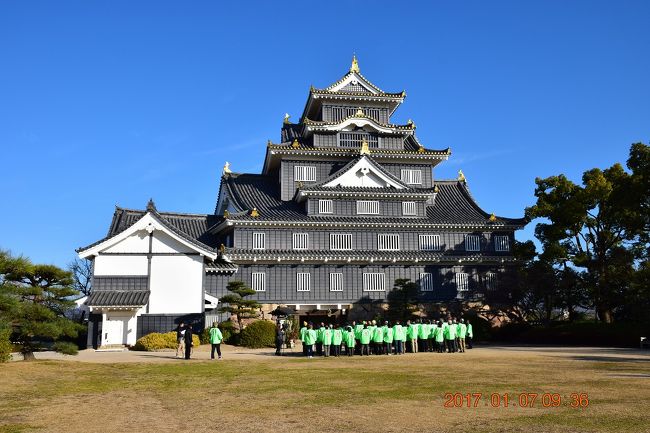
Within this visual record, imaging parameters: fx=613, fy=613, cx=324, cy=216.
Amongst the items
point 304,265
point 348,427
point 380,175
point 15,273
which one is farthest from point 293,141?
point 348,427

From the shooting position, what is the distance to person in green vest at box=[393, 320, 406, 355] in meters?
28.0

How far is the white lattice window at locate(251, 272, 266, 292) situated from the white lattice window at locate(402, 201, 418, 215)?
457 inches

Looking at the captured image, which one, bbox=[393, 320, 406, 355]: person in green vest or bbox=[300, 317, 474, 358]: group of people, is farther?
bbox=[393, 320, 406, 355]: person in green vest

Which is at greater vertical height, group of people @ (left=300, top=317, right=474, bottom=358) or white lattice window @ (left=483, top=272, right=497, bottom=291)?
white lattice window @ (left=483, top=272, right=497, bottom=291)

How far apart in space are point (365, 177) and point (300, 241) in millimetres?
6973

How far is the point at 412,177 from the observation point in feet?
159

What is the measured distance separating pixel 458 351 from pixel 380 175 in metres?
18.5

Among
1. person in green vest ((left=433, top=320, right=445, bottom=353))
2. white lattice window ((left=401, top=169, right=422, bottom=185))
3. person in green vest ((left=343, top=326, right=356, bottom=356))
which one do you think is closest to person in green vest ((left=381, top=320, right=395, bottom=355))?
person in green vest ((left=343, top=326, right=356, bottom=356))

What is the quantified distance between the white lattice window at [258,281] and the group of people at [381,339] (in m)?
12.8

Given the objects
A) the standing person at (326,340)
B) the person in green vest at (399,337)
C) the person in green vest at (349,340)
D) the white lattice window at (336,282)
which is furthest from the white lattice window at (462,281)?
the standing person at (326,340)

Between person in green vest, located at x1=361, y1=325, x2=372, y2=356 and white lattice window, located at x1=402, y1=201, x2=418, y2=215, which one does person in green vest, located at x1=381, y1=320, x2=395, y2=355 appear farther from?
white lattice window, located at x1=402, y1=201, x2=418, y2=215

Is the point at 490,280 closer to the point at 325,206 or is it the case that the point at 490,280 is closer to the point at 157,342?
the point at 325,206

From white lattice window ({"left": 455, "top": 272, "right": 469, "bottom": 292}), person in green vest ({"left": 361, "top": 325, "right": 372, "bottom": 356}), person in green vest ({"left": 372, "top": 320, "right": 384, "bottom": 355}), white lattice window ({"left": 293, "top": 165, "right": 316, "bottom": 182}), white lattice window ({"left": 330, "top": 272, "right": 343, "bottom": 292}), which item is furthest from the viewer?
white lattice window ({"left": 293, "top": 165, "right": 316, "bottom": 182})

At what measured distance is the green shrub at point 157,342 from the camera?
3250 cm
